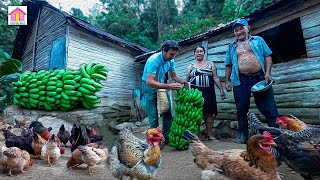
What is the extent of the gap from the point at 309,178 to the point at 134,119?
30.9 feet

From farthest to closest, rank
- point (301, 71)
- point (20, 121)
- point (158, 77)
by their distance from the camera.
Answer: point (20, 121)
point (301, 71)
point (158, 77)

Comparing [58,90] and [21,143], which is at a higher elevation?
[58,90]

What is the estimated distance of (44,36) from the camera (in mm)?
A: 12859

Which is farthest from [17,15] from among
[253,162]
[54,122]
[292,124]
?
[253,162]

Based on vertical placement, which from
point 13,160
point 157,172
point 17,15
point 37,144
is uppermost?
point 17,15

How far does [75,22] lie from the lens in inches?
428

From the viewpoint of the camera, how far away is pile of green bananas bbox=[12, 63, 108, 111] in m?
9.28

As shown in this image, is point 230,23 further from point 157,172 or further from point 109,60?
point 109,60

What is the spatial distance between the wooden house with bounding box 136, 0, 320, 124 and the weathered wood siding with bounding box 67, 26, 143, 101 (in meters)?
6.10

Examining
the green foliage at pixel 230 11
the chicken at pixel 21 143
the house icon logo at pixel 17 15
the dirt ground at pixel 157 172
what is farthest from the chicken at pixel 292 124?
the house icon logo at pixel 17 15

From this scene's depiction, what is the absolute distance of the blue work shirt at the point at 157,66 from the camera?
15.6 feet

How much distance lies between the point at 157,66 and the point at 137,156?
2.03m

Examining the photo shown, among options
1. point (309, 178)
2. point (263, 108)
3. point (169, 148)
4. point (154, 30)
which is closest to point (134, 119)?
point (169, 148)

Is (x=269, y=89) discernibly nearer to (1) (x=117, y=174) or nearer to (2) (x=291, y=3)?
(2) (x=291, y=3)
